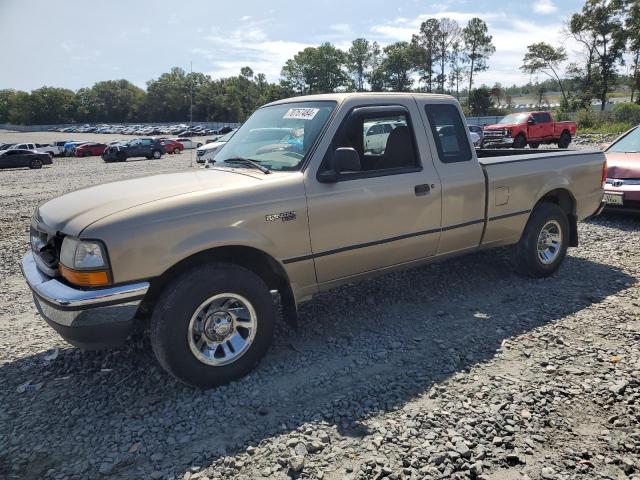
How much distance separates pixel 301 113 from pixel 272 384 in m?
2.26

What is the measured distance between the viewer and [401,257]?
170 inches

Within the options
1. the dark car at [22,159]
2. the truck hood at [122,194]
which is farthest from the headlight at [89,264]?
the dark car at [22,159]

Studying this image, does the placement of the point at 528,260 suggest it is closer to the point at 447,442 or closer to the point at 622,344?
the point at 622,344

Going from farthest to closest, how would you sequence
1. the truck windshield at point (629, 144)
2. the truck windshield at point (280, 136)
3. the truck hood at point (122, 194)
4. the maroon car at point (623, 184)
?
the truck windshield at point (629, 144) → the maroon car at point (623, 184) → the truck windshield at point (280, 136) → the truck hood at point (122, 194)

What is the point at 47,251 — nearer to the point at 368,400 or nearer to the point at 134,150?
the point at 368,400

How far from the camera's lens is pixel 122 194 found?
350 cm

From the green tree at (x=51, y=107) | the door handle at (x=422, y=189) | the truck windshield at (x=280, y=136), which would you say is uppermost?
the green tree at (x=51, y=107)

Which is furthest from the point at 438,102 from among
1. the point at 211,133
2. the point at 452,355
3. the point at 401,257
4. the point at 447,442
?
the point at 211,133

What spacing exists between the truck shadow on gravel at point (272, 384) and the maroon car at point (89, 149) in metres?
40.1

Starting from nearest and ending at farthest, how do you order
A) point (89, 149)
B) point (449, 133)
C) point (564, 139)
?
point (449, 133) < point (564, 139) < point (89, 149)

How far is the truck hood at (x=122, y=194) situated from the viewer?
3172 millimetres

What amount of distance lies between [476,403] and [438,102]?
2.83m

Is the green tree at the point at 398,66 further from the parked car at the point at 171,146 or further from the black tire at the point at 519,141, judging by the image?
the black tire at the point at 519,141

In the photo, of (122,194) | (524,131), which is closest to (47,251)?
(122,194)
